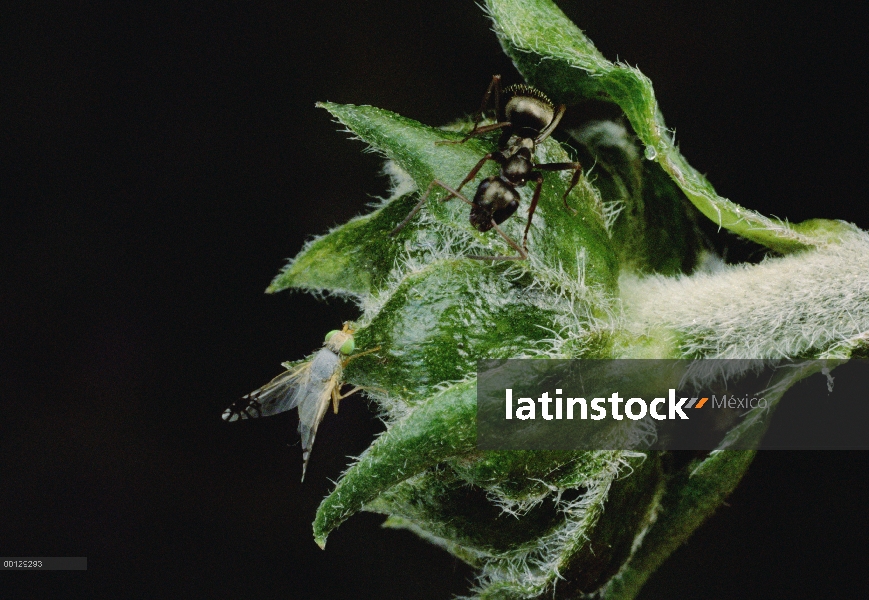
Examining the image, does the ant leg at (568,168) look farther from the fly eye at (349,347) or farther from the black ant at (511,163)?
the fly eye at (349,347)

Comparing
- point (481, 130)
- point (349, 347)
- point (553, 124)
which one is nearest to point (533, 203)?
point (481, 130)

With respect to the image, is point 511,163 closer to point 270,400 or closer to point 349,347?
point 349,347

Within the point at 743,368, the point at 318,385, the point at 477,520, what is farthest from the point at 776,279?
the point at 318,385

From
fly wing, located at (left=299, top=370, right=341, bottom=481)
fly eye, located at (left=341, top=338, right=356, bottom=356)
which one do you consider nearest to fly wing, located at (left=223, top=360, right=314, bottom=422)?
fly wing, located at (left=299, top=370, right=341, bottom=481)

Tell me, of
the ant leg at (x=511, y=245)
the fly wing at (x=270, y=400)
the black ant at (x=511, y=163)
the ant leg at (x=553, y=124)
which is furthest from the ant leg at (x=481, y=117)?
the fly wing at (x=270, y=400)

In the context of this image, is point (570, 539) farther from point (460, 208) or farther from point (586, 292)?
point (460, 208)

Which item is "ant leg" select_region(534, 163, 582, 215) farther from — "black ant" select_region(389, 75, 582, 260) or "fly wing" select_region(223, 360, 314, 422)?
"fly wing" select_region(223, 360, 314, 422)
